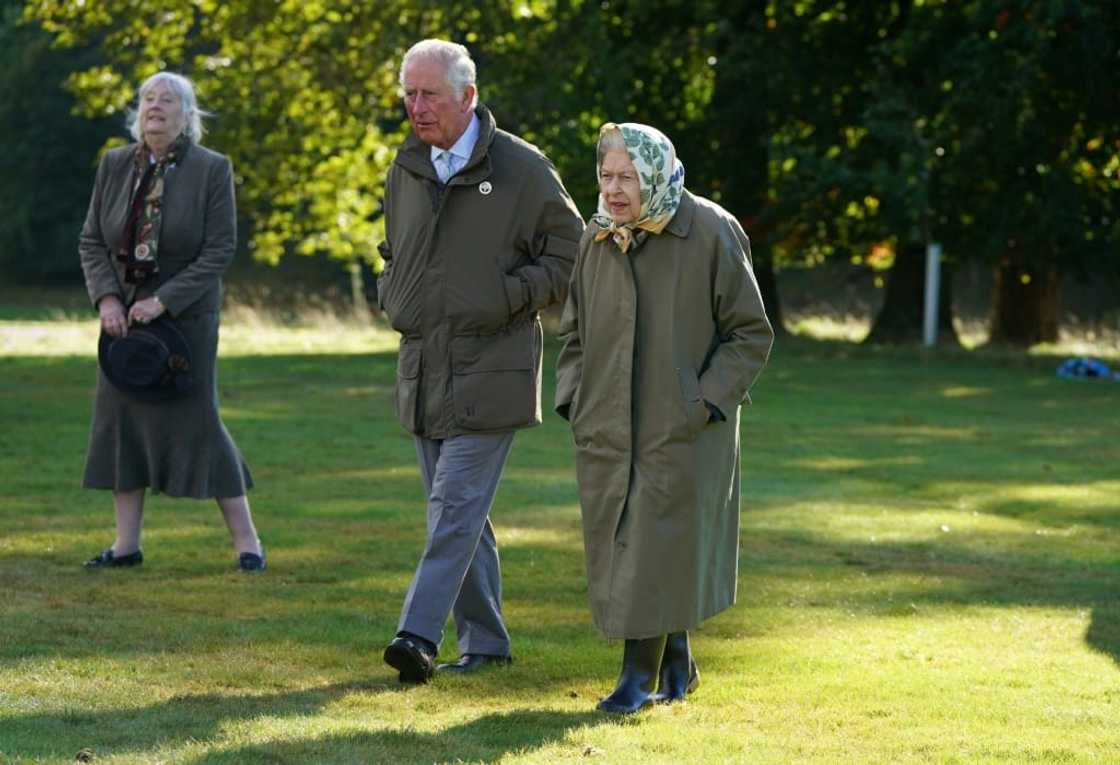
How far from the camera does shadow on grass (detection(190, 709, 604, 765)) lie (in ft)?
19.9

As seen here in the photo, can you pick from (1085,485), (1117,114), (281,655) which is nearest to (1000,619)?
(281,655)

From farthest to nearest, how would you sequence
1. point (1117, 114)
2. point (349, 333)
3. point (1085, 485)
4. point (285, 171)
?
point (349, 333) → point (285, 171) → point (1117, 114) → point (1085, 485)

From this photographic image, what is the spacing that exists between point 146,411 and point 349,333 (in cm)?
2460

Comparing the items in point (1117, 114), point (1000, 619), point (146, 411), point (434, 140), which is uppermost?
point (1117, 114)

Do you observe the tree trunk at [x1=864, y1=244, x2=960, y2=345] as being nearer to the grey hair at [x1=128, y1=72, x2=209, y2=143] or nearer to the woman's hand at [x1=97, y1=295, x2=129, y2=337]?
the grey hair at [x1=128, y1=72, x2=209, y2=143]

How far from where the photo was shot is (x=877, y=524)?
12336mm

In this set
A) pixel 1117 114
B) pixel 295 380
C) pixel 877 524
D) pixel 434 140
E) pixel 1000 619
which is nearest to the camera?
pixel 434 140

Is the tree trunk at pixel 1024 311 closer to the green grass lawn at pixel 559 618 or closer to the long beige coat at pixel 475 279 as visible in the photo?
the green grass lawn at pixel 559 618

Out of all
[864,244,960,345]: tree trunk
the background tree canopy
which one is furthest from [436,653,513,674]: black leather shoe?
[864,244,960,345]: tree trunk

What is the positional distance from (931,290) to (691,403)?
2473 cm

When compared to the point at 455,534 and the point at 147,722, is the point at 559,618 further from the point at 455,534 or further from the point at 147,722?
the point at 147,722

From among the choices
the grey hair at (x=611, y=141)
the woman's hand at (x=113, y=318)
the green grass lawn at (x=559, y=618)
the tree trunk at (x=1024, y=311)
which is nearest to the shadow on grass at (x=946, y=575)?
the green grass lawn at (x=559, y=618)

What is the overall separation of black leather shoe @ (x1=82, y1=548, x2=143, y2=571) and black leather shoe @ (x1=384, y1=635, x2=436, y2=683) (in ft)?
9.79

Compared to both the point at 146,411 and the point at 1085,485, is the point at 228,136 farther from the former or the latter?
the point at 146,411
